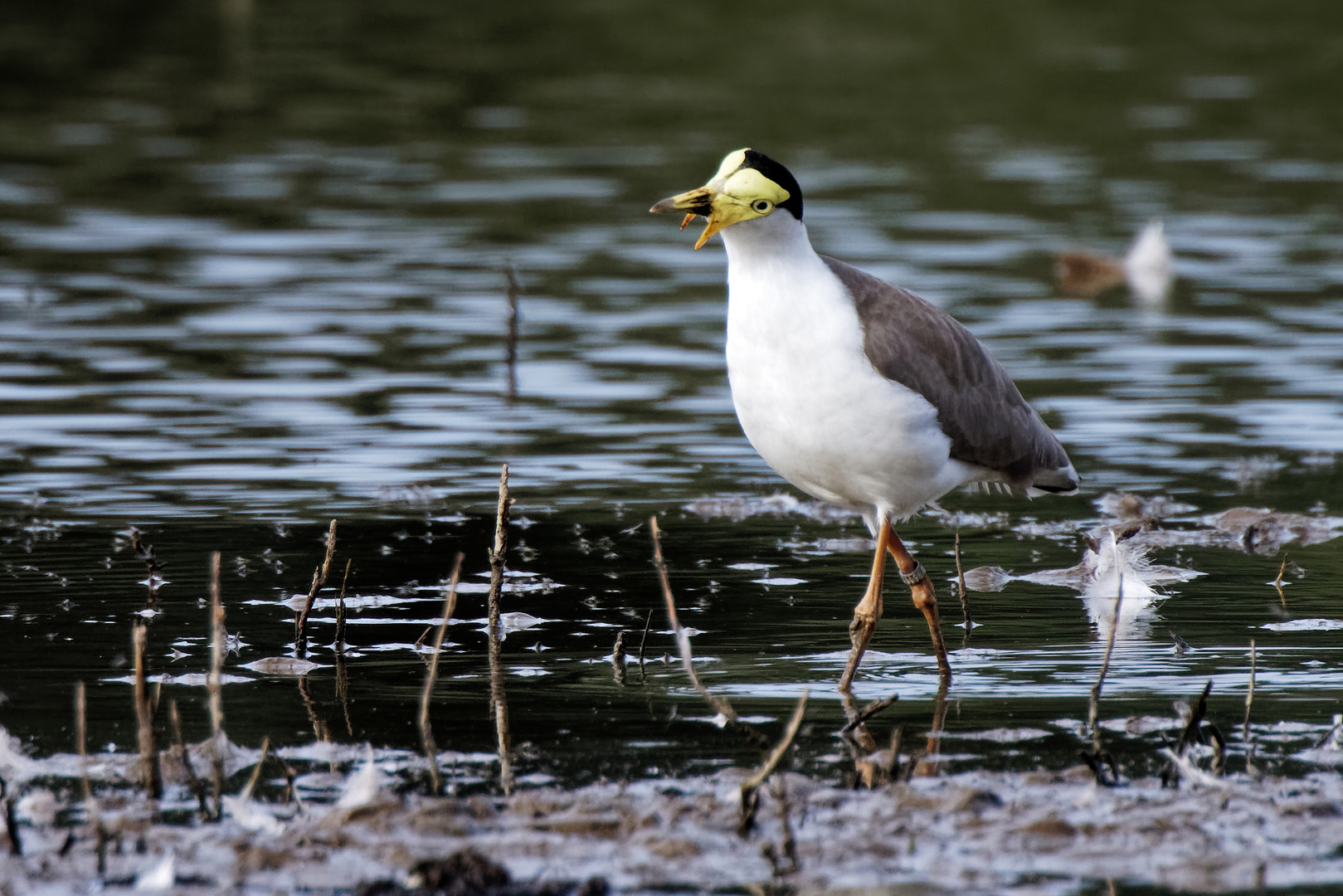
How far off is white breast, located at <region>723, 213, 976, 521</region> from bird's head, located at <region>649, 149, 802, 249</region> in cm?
9

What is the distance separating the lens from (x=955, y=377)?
7.46 m

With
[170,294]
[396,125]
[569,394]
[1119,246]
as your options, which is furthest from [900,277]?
[396,125]

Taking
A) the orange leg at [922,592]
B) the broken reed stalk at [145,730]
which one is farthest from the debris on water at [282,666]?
the orange leg at [922,592]

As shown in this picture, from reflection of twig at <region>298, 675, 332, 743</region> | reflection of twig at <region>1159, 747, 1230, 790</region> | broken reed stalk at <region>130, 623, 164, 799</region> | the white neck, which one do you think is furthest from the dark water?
the white neck

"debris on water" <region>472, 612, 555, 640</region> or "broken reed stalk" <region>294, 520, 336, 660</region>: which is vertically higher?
"broken reed stalk" <region>294, 520, 336, 660</region>

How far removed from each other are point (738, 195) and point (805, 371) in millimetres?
670

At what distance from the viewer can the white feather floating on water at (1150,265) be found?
16656 millimetres

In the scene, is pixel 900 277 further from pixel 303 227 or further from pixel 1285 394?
pixel 303 227

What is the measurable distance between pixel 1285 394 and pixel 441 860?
29.9 ft

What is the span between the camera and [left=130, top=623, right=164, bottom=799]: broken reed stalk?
5.54 m

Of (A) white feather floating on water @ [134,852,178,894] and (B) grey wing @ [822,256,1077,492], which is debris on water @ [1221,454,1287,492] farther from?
(A) white feather floating on water @ [134,852,178,894]

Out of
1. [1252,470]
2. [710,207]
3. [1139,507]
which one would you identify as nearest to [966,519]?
[1139,507]

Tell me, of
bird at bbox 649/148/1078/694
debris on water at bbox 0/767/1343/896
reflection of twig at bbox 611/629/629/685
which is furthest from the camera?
reflection of twig at bbox 611/629/629/685

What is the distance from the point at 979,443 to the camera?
25.0 ft
